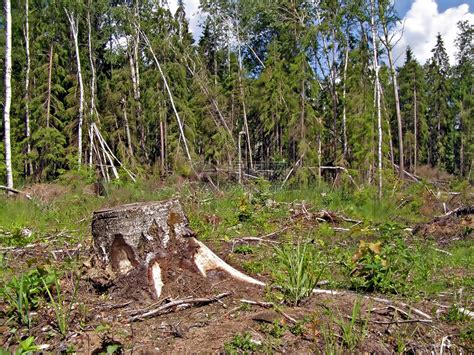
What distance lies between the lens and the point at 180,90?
83.4 feet

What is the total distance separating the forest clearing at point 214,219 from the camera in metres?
3.45

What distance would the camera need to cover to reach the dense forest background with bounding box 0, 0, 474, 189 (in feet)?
64.4

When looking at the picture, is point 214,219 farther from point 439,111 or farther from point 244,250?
point 439,111

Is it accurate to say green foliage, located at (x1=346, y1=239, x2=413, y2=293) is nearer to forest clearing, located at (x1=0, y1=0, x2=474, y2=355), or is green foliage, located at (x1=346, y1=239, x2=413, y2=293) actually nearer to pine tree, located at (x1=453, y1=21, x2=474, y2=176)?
forest clearing, located at (x1=0, y1=0, x2=474, y2=355)

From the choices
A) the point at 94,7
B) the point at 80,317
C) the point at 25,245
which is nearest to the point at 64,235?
the point at 25,245

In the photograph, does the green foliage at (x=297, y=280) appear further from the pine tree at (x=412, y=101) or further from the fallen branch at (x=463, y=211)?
the pine tree at (x=412, y=101)

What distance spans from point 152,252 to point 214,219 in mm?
4550

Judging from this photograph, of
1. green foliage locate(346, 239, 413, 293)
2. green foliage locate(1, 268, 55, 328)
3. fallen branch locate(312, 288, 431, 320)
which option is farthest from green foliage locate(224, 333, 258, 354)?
green foliage locate(346, 239, 413, 293)

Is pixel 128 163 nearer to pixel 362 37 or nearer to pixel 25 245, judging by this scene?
pixel 362 37

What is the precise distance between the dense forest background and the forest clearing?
0.14 metres

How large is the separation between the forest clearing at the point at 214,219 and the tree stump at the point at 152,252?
0.01m

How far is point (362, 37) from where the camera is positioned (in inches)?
860

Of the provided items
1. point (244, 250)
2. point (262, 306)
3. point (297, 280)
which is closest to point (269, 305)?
point (262, 306)

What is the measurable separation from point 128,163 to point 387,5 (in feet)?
48.0
